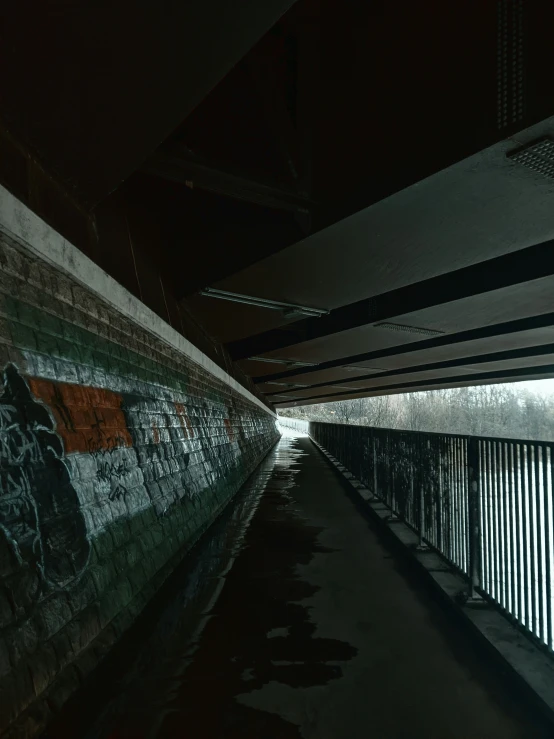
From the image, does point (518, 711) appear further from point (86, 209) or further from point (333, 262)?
point (333, 262)

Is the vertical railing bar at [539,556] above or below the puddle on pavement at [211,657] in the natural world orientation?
above

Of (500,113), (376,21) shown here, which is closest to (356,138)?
(376,21)

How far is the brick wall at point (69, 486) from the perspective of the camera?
3.03 m

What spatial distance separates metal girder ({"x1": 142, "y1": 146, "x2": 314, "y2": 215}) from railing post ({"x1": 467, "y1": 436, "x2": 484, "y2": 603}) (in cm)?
416

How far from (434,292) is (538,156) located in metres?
6.69

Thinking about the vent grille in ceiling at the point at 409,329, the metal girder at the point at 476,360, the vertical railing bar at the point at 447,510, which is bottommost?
the vertical railing bar at the point at 447,510

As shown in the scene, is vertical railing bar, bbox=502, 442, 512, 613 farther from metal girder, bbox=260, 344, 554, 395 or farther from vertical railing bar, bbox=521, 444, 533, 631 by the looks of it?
metal girder, bbox=260, 344, 554, 395

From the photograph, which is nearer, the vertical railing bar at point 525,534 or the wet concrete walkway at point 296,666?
the wet concrete walkway at point 296,666

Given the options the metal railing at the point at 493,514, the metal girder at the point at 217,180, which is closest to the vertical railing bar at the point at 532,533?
the metal railing at the point at 493,514

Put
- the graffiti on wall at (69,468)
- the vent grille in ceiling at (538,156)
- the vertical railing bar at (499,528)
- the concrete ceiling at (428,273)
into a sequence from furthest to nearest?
the concrete ceiling at (428,273) → the vent grille in ceiling at (538,156) → the vertical railing bar at (499,528) → the graffiti on wall at (69,468)

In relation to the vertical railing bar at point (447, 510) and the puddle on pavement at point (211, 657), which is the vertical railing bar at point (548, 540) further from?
the vertical railing bar at point (447, 510)

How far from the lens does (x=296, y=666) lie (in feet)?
12.4

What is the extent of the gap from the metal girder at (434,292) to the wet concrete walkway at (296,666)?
6.78 metres

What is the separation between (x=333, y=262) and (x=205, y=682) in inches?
→ 265
